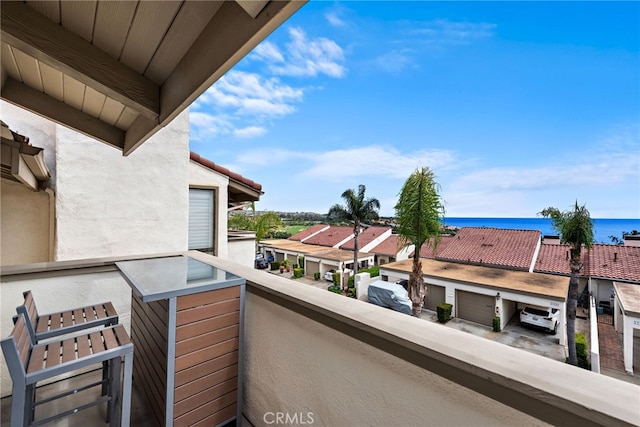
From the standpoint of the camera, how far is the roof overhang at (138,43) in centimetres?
105

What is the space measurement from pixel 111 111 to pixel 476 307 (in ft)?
55.6

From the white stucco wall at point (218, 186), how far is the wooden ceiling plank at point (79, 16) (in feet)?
14.4

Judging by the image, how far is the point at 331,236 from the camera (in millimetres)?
30562

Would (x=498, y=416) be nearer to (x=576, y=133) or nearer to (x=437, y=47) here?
(x=437, y=47)

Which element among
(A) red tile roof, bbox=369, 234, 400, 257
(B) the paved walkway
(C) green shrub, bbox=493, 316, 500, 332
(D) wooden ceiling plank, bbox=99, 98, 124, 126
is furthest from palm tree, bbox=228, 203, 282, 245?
(D) wooden ceiling plank, bbox=99, 98, 124, 126

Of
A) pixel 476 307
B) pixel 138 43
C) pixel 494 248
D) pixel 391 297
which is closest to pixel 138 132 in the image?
pixel 138 43

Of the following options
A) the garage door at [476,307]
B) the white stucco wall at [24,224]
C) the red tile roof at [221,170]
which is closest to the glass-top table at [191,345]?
the white stucco wall at [24,224]

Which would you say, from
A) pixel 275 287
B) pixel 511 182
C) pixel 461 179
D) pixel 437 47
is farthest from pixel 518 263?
pixel 511 182

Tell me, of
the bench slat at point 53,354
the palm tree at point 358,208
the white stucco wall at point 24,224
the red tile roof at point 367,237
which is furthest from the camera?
the red tile roof at point 367,237

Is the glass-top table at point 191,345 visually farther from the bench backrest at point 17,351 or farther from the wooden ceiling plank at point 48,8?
the wooden ceiling plank at point 48,8

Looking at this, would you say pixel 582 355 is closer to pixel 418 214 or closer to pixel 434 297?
pixel 434 297

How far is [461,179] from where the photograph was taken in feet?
209

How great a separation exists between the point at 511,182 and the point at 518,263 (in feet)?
186

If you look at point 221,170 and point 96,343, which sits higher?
→ point 221,170
